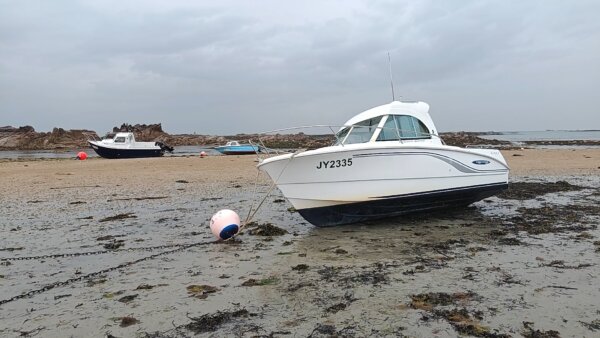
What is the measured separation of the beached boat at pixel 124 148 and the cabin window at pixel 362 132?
29913mm

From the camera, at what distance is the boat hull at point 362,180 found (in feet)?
26.5

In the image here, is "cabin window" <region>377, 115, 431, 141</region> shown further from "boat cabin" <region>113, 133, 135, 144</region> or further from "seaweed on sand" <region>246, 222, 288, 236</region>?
"boat cabin" <region>113, 133, 135, 144</region>

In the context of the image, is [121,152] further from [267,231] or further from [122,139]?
[267,231]

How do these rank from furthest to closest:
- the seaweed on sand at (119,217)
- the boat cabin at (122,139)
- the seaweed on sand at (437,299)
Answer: the boat cabin at (122,139)
the seaweed on sand at (119,217)
the seaweed on sand at (437,299)

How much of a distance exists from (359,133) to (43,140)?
65133 mm

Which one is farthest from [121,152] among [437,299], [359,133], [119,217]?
[437,299]

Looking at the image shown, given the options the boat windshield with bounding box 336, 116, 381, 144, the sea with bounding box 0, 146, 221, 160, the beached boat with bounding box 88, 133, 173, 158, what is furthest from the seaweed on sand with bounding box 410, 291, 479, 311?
the sea with bounding box 0, 146, 221, 160

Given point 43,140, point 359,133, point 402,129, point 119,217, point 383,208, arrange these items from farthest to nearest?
1. point 43,140
2. point 119,217
3. point 402,129
4. point 359,133
5. point 383,208

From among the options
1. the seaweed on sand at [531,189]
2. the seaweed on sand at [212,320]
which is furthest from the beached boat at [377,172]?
the seaweed on sand at [212,320]

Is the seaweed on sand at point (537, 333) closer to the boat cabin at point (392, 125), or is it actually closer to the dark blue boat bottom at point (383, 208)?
the dark blue boat bottom at point (383, 208)

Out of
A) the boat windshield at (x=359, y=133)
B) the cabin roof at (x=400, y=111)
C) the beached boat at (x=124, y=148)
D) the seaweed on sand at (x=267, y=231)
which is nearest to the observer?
the seaweed on sand at (x=267, y=231)

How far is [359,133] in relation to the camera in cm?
891

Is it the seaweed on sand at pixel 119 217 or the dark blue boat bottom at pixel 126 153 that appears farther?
the dark blue boat bottom at pixel 126 153

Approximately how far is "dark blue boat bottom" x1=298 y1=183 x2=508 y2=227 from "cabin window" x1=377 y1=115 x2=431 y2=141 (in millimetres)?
1209
